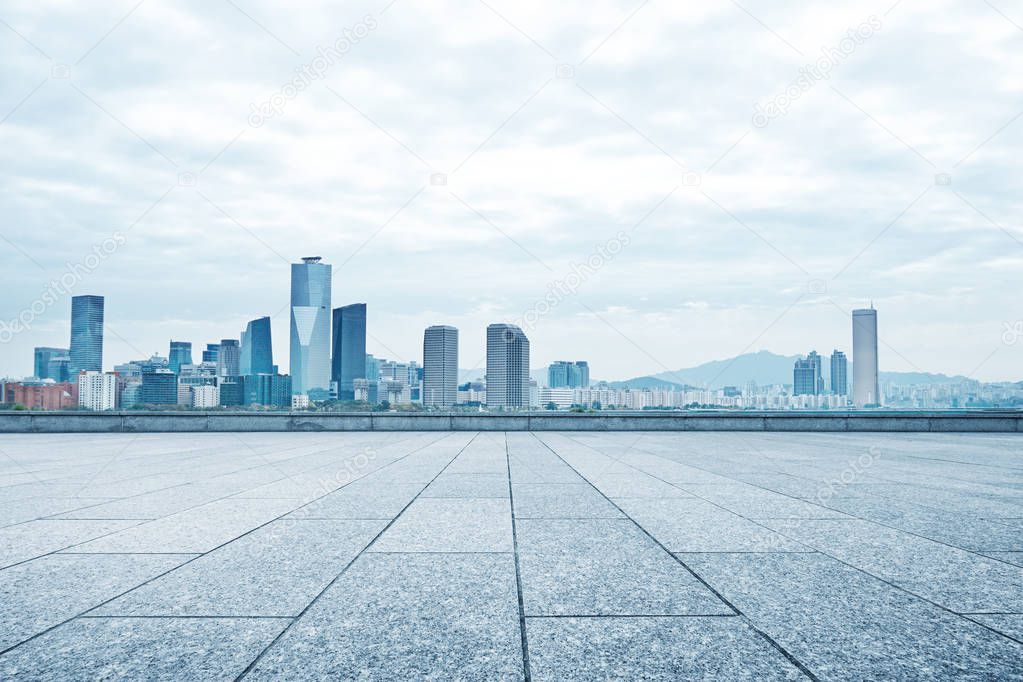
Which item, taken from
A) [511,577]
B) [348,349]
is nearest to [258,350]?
[348,349]

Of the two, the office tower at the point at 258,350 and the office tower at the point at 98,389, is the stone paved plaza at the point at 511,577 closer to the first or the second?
the office tower at the point at 98,389

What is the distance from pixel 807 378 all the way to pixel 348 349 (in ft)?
207

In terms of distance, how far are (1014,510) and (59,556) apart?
10383 mm

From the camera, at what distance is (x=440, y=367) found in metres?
55.2

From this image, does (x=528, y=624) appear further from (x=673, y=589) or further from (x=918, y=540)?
(x=918, y=540)

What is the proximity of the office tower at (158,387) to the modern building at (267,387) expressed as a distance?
735 inches

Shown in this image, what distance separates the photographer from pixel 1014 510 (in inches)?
337

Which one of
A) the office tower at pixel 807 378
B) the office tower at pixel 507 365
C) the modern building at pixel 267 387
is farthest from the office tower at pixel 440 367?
the office tower at pixel 807 378

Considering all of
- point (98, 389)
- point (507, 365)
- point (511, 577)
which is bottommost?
point (511, 577)

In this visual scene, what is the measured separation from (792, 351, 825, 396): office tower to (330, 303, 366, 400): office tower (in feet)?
180

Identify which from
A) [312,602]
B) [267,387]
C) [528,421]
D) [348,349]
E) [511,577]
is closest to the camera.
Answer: [312,602]

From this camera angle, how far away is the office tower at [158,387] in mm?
39159

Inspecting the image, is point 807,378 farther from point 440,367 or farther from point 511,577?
point 511,577

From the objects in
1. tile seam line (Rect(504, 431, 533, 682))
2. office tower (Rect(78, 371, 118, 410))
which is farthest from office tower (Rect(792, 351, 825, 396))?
tile seam line (Rect(504, 431, 533, 682))
